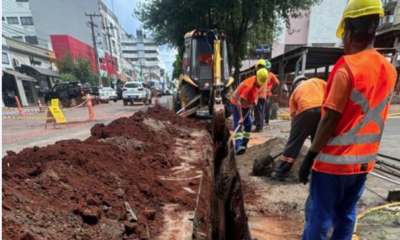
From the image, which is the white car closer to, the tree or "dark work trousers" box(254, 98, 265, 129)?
the tree

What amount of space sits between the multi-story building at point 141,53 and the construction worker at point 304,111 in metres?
86.3

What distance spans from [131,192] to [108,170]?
1.34 ft

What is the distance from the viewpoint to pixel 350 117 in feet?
5.12

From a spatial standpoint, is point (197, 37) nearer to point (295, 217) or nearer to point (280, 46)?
point (295, 217)

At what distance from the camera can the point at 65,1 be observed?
141ft

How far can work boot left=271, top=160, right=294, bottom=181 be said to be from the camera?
3.39 metres

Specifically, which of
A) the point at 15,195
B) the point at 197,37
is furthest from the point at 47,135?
the point at 15,195

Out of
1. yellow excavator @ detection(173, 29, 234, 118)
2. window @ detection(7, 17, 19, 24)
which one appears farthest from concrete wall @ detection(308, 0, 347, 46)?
window @ detection(7, 17, 19, 24)

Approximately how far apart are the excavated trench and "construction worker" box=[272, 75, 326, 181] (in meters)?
0.94

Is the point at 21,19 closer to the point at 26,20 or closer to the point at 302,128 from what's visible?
the point at 26,20

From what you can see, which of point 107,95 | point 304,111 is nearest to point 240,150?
point 304,111

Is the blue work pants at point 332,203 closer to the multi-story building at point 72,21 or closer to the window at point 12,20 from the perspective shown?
the multi-story building at point 72,21

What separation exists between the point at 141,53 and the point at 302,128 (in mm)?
95221

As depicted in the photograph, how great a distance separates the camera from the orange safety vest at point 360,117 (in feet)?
4.86
